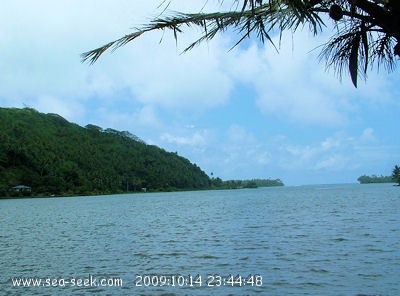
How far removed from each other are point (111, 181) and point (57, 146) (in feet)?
107

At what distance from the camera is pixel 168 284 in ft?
43.7

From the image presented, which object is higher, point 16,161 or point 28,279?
point 16,161

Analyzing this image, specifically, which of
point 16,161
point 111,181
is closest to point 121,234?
point 16,161

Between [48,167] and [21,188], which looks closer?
[21,188]

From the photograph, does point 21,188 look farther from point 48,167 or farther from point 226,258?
point 226,258

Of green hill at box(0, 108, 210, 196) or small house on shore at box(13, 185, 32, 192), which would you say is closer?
small house on shore at box(13, 185, 32, 192)

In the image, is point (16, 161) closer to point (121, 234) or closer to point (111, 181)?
point (111, 181)

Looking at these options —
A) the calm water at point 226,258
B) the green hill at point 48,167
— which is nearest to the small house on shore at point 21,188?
the green hill at point 48,167

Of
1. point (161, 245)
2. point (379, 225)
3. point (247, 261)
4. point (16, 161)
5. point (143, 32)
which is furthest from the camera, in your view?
point (16, 161)
